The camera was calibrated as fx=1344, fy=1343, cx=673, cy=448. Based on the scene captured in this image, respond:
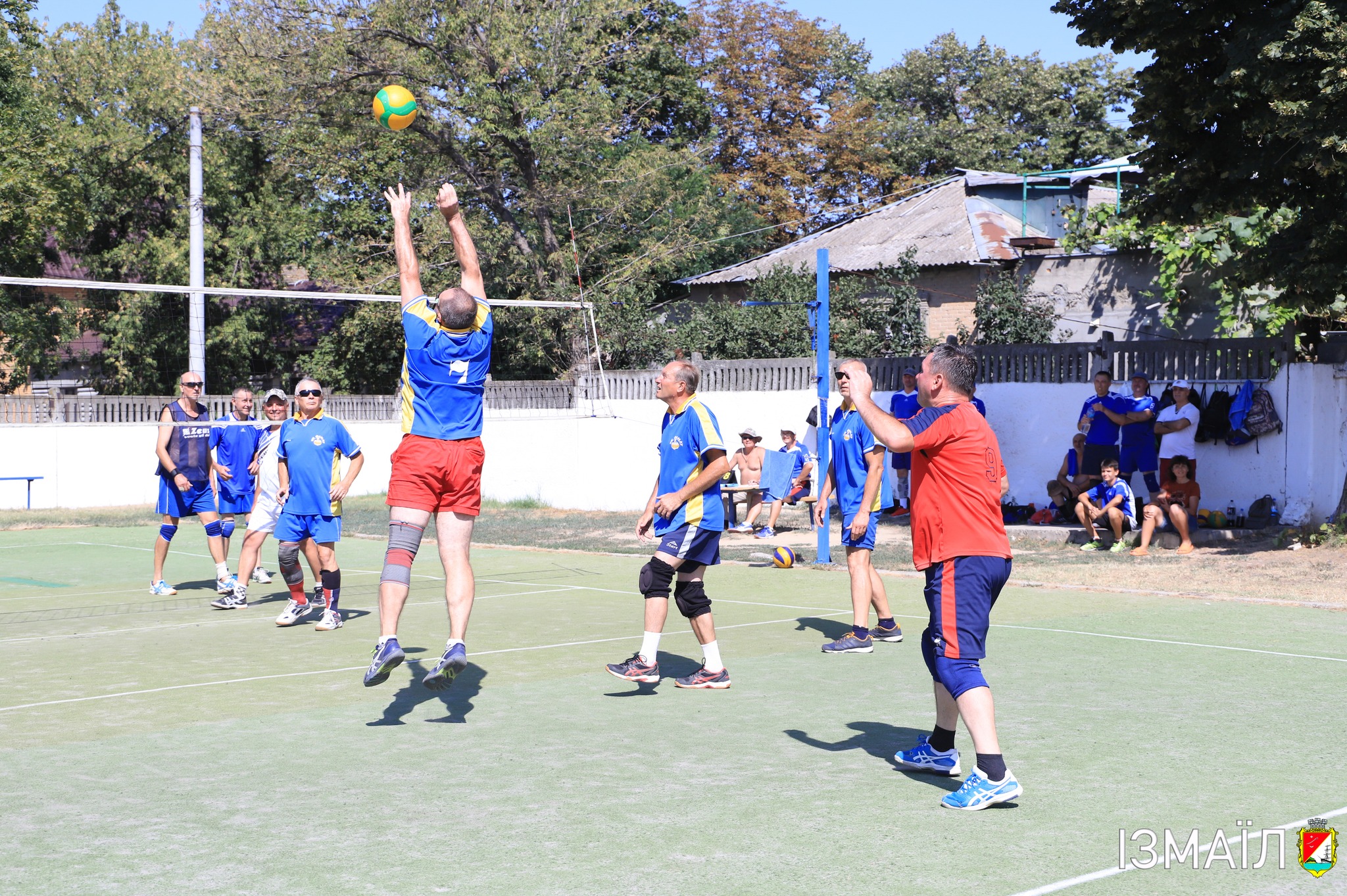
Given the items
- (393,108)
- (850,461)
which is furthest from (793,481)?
(393,108)

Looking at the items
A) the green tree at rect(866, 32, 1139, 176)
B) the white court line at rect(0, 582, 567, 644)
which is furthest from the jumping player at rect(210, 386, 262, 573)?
the green tree at rect(866, 32, 1139, 176)

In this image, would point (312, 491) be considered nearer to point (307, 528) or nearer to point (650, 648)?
point (307, 528)

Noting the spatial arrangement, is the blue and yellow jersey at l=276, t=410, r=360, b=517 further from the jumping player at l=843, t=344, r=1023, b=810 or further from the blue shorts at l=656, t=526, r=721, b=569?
the jumping player at l=843, t=344, r=1023, b=810

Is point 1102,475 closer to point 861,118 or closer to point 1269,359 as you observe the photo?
point 1269,359

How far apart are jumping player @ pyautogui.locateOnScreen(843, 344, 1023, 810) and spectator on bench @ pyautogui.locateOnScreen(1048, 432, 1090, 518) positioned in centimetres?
1264

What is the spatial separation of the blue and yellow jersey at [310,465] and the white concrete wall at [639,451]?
37.6 feet

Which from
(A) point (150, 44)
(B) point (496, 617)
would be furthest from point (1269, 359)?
(A) point (150, 44)

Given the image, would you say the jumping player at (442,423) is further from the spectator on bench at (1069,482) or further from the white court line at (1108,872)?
the spectator on bench at (1069,482)

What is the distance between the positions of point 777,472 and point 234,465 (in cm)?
889

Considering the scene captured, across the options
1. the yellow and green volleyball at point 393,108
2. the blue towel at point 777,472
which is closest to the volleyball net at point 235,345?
the blue towel at point 777,472

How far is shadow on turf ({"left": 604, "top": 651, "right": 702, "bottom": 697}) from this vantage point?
809 cm

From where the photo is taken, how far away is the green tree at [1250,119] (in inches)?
537

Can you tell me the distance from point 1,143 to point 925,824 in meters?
34.2

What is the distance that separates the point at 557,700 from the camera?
7.87 meters
